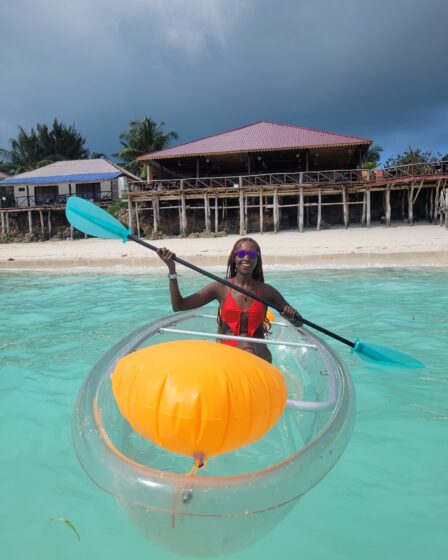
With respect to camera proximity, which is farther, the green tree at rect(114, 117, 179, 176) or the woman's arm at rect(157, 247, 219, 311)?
the green tree at rect(114, 117, 179, 176)

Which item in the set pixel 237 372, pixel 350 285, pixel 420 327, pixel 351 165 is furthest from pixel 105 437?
pixel 351 165

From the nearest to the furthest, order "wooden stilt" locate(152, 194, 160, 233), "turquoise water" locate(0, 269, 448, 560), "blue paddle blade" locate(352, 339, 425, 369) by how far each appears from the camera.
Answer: "turquoise water" locate(0, 269, 448, 560) → "blue paddle blade" locate(352, 339, 425, 369) → "wooden stilt" locate(152, 194, 160, 233)

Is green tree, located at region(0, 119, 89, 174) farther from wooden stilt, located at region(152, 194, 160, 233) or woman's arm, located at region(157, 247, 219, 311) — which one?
woman's arm, located at region(157, 247, 219, 311)

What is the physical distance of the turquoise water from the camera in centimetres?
214

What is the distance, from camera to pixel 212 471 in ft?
7.65

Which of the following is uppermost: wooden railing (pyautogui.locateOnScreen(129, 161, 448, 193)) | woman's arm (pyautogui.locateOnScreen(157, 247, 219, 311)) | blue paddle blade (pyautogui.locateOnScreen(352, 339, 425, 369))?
wooden railing (pyautogui.locateOnScreen(129, 161, 448, 193))

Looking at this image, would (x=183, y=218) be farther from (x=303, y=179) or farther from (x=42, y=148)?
(x=42, y=148)

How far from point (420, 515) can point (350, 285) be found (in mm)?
6865

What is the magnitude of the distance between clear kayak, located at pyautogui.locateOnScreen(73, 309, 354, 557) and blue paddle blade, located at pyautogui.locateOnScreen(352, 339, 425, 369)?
3.28ft

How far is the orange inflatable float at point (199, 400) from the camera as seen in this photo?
1.65 metres

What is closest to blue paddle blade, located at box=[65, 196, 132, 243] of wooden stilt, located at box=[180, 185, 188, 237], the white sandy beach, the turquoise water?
the turquoise water

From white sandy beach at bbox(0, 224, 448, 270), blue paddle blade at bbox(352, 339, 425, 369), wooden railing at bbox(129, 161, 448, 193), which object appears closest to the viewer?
blue paddle blade at bbox(352, 339, 425, 369)

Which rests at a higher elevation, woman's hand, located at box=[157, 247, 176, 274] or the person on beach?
woman's hand, located at box=[157, 247, 176, 274]

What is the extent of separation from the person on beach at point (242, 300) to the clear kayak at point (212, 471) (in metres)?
0.31
